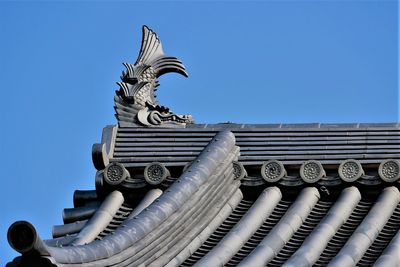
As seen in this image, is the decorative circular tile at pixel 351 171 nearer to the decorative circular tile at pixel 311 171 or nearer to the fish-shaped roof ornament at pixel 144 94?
the decorative circular tile at pixel 311 171

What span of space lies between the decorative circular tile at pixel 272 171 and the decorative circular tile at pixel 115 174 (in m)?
1.87

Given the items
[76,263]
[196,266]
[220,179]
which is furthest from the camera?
[220,179]

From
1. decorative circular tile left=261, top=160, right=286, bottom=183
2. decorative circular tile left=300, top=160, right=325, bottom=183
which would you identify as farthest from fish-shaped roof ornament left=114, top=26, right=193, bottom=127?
decorative circular tile left=300, top=160, right=325, bottom=183

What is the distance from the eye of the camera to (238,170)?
1187 inches

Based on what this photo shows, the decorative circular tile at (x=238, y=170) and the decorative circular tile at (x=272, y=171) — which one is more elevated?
the decorative circular tile at (x=272, y=171)

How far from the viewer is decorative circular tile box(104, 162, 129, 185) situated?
98.2 feet

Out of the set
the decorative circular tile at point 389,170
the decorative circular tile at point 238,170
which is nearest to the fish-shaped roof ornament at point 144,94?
the decorative circular tile at point 238,170

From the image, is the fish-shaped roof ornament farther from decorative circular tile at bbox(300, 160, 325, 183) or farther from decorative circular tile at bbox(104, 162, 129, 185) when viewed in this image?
decorative circular tile at bbox(300, 160, 325, 183)

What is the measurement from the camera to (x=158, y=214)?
28.4 metres

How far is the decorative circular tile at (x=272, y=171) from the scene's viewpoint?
30.0m

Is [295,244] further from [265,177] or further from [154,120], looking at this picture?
[154,120]

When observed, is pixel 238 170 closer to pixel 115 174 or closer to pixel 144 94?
pixel 115 174

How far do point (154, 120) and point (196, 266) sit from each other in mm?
3788

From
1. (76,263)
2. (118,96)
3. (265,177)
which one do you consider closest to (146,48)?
(118,96)
